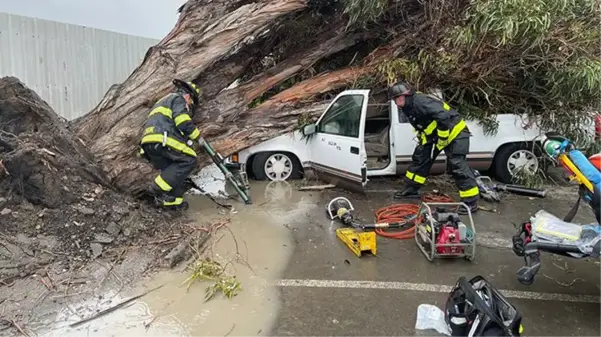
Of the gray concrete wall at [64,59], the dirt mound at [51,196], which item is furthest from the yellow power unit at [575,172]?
the gray concrete wall at [64,59]

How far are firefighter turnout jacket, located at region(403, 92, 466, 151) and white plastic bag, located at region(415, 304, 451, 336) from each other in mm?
2760

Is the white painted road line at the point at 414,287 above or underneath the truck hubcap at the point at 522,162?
underneath

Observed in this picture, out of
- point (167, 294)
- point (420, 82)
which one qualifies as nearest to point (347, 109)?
point (420, 82)

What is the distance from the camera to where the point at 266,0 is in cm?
650

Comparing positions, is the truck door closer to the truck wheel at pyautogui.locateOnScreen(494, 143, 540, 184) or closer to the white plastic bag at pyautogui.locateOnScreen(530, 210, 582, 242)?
the truck wheel at pyautogui.locateOnScreen(494, 143, 540, 184)

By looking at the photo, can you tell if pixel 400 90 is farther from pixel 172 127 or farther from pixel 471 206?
pixel 172 127

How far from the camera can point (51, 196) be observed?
453 centimetres

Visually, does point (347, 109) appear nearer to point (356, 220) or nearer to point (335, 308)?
point (356, 220)

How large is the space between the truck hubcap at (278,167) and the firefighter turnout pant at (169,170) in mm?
1725

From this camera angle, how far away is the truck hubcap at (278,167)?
6.83 m

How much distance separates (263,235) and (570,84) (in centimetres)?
467

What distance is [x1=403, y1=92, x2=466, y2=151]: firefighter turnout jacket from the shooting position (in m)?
5.27

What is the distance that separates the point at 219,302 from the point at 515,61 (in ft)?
17.7

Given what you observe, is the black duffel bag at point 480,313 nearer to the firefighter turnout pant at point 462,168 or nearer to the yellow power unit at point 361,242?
the yellow power unit at point 361,242
